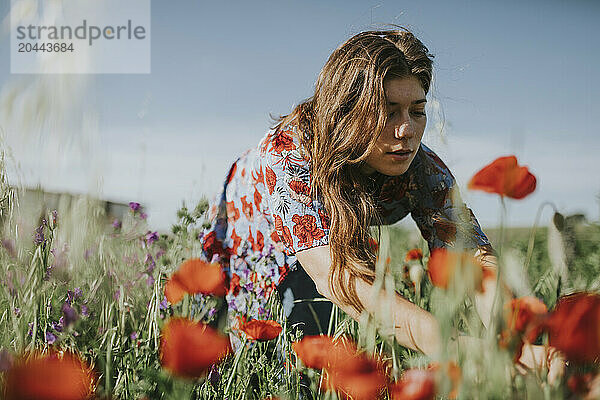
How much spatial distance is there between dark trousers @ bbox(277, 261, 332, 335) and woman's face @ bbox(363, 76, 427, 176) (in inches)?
15.5

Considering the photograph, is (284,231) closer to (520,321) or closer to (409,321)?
(409,321)

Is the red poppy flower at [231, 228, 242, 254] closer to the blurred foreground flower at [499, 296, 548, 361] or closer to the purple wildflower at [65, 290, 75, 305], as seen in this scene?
the purple wildflower at [65, 290, 75, 305]

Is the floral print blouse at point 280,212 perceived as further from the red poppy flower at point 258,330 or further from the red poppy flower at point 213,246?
the red poppy flower at point 258,330

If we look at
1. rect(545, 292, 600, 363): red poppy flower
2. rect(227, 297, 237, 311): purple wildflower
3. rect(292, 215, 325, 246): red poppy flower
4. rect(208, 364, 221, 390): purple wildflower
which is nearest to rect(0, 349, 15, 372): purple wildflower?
rect(208, 364, 221, 390): purple wildflower

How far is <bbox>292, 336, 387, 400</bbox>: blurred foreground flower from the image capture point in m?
0.58

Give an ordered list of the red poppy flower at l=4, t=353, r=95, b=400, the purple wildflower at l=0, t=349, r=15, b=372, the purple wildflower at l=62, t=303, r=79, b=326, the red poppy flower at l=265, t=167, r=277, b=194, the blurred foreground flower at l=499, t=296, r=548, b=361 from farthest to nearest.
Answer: the red poppy flower at l=265, t=167, r=277, b=194 < the purple wildflower at l=62, t=303, r=79, b=326 < the purple wildflower at l=0, t=349, r=15, b=372 < the blurred foreground flower at l=499, t=296, r=548, b=361 < the red poppy flower at l=4, t=353, r=95, b=400

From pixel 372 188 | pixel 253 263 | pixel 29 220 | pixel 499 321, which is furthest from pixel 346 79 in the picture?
pixel 499 321

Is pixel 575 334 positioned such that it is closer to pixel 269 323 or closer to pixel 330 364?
pixel 330 364

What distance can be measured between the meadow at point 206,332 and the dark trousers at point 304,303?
140mm

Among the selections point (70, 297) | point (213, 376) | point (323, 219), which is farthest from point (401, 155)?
point (70, 297)

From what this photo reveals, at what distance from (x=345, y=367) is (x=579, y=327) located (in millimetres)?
206

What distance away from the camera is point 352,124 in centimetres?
131

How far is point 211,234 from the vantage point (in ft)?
5.64

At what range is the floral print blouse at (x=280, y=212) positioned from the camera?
1.31 meters
